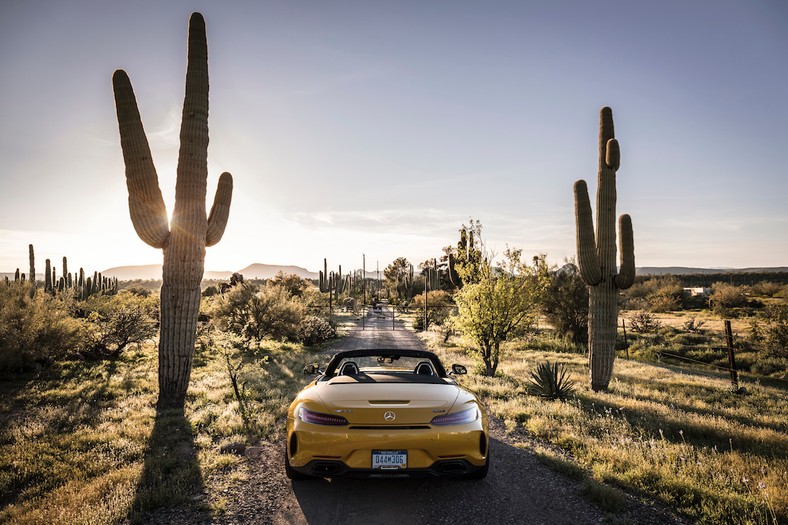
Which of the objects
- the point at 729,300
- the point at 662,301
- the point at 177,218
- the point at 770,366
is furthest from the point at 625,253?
the point at 662,301

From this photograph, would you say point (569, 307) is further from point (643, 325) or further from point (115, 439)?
point (115, 439)

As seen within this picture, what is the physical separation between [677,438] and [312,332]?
14.6m

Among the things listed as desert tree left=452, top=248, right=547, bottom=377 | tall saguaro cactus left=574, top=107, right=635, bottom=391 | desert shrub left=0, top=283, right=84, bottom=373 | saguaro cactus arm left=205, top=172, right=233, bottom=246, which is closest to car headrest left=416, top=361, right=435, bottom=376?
saguaro cactus arm left=205, top=172, right=233, bottom=246

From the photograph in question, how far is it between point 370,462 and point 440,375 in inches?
65.5

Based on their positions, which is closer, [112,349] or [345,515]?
[345,515]

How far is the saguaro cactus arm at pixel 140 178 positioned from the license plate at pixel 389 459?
6.61 meters

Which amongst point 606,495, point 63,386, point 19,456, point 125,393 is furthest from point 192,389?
point 606,495

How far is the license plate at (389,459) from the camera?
3.32 m

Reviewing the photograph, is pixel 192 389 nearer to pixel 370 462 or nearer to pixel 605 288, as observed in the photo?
pixel 370 462

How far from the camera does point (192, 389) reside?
351 inches

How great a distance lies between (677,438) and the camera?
19.2ft

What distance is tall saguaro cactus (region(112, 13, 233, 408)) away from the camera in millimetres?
7637

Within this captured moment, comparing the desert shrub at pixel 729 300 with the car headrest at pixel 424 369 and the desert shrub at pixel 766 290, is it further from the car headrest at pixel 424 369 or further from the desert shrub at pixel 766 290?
the car headrest at pixel 424 369

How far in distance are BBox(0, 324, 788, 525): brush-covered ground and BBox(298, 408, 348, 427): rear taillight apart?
3.81ft
